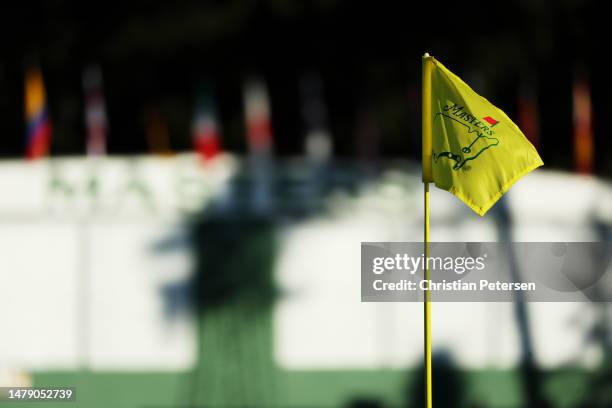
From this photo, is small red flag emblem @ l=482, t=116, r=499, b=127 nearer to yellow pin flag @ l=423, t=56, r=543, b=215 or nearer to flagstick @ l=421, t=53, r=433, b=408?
yellow pin flag @ l=423, t=56, r=543, b=215

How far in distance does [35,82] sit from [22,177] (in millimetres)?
1487

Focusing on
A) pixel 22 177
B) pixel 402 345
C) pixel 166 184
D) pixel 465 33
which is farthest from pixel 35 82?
pixel 465 33

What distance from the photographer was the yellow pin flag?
23.4 ft

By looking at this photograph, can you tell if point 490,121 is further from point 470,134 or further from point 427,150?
point 427,150

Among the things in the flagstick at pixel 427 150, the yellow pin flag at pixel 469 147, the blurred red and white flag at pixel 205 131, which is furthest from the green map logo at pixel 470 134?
the blurred red and white flag at pixel 205 131

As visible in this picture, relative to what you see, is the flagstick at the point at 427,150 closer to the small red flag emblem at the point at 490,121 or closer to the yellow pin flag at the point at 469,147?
the yellow pin flag at the point at 469,147

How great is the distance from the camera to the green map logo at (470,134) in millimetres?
7207

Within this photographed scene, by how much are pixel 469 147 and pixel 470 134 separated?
0.10 meters

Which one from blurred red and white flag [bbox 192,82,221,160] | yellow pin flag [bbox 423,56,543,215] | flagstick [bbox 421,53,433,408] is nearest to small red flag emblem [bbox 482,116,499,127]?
yellow pin flag [bbox 423,56,543,215]

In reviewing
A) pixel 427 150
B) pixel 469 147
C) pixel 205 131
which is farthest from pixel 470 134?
pixel 205 131

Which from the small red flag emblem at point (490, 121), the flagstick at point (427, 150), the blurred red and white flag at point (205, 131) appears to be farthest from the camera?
the blurred red and white flag at point (205, 131)

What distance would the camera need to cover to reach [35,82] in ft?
37.0

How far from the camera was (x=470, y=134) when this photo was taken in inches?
285

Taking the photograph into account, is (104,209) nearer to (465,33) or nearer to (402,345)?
(402,345)
